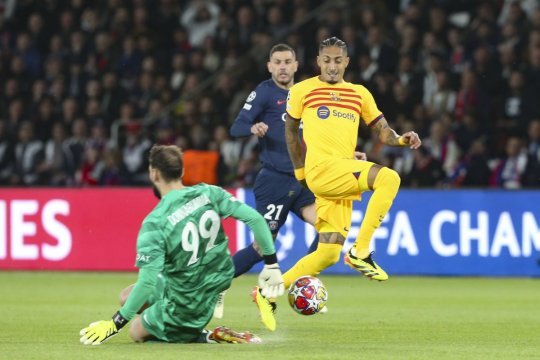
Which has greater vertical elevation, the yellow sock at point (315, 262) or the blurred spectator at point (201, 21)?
the blurred spectator at point (201, 21)

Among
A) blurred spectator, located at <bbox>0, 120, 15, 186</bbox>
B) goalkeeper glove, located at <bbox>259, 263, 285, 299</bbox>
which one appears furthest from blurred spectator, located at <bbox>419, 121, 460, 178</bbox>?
goalkeeper glove, located at <bbox>259, 263, 285, 299</bbox>

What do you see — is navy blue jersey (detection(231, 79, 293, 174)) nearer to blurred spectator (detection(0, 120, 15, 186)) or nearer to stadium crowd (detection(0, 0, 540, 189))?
stadium crowd (detection(0, 0, 540, 189))

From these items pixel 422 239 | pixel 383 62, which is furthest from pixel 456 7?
pixel 422 239

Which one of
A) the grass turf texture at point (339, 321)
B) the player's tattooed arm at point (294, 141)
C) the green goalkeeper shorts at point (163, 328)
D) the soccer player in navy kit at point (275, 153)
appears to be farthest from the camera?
the soccer player in navy kit at point (275, 153)

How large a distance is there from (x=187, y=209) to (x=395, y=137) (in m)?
2.51

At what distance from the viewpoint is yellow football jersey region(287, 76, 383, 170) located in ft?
31.2

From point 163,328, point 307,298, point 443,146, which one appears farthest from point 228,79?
point 163,328

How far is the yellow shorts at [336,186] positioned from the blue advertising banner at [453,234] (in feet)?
18.5

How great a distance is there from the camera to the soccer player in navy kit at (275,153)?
420 inches

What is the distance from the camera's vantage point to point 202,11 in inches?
806

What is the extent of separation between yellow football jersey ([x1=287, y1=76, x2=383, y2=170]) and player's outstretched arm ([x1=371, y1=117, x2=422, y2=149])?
22cm

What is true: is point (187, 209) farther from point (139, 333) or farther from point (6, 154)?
point (6, 154)

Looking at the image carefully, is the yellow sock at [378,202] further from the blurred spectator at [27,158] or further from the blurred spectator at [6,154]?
the blurred spectator at [6,154]

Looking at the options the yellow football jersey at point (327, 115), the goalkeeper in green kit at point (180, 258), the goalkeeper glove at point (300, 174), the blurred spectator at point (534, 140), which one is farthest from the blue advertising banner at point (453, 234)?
the goalkeeper in green kit at point (180, 258)
